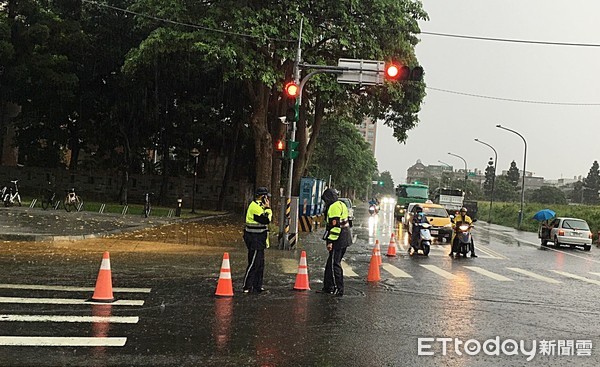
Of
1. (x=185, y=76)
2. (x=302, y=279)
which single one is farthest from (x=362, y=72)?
(x=185, y=76)

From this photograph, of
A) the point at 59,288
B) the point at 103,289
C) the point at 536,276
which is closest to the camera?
the point at 103,289

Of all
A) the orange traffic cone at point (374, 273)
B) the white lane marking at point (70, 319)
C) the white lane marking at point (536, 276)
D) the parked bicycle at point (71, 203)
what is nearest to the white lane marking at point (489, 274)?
the white lane marking at point (536, 276)

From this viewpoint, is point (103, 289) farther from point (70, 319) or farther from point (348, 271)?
point (348, 271)

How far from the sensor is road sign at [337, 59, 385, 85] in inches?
747

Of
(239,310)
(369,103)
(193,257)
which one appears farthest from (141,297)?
(369,103)

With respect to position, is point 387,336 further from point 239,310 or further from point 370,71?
point 370,71

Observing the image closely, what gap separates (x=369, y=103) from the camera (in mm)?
35125

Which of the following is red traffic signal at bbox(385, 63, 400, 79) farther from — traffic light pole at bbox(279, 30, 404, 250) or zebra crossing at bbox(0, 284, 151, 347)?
zebra crossing at bbox(0, 284, 151, 347)

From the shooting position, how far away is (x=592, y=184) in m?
107

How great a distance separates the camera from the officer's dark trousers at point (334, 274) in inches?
425

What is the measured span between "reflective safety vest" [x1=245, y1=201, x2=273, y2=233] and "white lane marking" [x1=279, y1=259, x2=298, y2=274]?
3201 millimetres

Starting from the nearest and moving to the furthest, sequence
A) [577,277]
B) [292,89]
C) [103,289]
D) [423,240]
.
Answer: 1. [103,289]
2. [577,277]
3. [292,89]
4. [423,240]

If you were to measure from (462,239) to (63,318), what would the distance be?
14772mm

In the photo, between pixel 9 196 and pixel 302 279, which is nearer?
pixel 302 279
